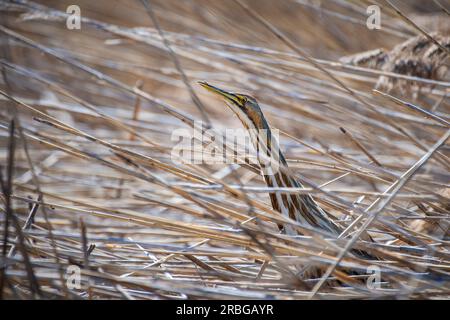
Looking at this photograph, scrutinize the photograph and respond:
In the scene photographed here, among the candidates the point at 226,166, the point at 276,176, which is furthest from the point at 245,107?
the point at 226,166

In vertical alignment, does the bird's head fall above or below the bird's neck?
above

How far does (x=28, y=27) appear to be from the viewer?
3072 millimetres

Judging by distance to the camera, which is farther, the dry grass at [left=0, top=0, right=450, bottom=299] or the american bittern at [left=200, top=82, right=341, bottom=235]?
the american bittern at [left=200, top=82, right=341, bottom=235]

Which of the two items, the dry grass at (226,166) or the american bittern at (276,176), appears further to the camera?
the american bittern at (276,176)

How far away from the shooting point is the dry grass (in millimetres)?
1045

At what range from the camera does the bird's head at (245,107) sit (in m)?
1.19

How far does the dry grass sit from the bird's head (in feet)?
0.24

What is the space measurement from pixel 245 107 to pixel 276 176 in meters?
0.18

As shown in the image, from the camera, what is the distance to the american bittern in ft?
3.92

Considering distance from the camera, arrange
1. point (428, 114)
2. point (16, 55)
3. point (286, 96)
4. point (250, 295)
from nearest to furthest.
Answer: point (250, 295) → point (428, 114) → point (286, 96) → point (16, 55)

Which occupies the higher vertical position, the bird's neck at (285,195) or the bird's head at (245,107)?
the bird's head at (245,107)
